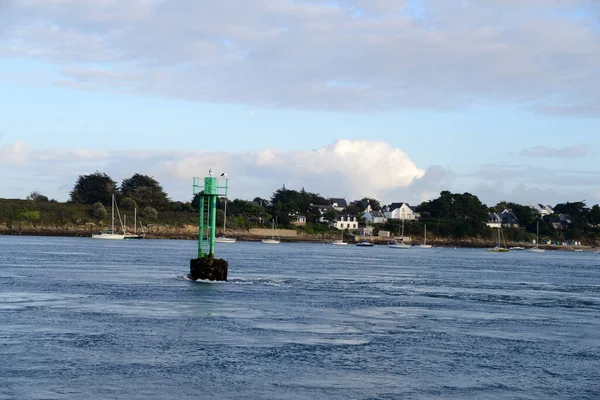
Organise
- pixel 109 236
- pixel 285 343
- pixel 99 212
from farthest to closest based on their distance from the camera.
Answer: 1. pixel 99 212
2. pixel 109 236
3. pixel 285 343

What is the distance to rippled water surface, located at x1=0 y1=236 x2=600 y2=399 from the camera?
23.7m

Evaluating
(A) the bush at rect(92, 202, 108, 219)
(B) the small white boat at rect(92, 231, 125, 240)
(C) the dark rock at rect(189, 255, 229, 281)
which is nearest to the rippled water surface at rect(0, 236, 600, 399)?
(C) the dark rock at rect(189, 255, 229, 281)

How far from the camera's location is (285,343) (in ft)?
101

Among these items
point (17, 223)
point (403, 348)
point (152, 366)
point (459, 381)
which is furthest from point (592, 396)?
point (17, 223)

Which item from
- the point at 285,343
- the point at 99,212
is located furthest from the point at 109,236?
the point at 285,343

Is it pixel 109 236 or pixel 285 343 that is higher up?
pixel 109 236

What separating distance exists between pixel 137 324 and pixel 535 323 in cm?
1931

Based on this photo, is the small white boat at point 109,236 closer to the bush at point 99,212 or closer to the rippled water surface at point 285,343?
the bush at point 99,212

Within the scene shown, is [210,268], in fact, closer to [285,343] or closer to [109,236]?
[285,343]

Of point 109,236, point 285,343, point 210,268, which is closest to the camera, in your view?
point 285,343

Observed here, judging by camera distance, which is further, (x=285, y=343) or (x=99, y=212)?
(x=99, y=212)

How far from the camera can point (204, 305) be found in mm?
42625

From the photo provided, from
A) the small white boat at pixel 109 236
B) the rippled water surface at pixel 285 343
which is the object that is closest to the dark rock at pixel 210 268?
the rippled water surface at pixel 285 343

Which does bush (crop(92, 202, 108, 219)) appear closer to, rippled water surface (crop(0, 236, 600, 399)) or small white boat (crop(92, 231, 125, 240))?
small white boat (crop(92, 231, 125, 240))
